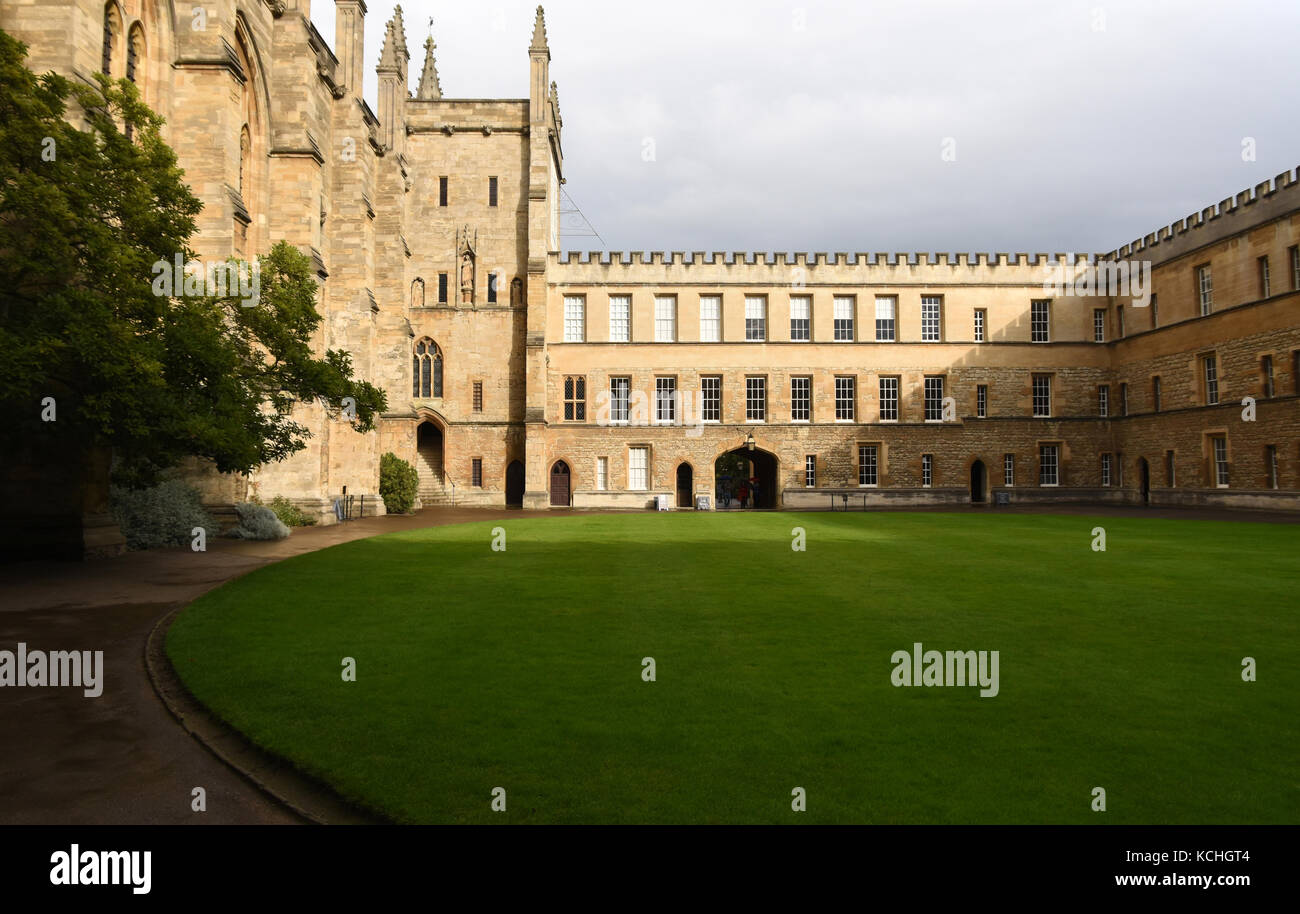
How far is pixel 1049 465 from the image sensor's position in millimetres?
40812

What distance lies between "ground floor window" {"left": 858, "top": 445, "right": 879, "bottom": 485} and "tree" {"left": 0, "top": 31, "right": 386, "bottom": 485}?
32.2 meters

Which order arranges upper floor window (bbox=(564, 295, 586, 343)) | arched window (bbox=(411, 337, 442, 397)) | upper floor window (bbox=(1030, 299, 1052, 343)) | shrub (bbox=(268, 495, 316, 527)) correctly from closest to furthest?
shrub (bbox=(268, 495, 316, 527)) → arched window (bbox=(411, 337, 442, 397)) → upper floor window (bbox=(564, 295, 586, 343)) → upper floor window (bbox=(1030, 299, 1052, 343))

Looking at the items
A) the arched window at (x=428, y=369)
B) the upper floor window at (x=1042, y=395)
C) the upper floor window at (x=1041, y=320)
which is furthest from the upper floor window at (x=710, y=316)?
the upper floor window at (x=1042, y=395)

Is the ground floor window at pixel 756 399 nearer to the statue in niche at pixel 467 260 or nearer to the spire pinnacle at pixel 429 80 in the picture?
the statue in niche at pixel 467 260

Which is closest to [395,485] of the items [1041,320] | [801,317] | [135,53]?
[135,53]

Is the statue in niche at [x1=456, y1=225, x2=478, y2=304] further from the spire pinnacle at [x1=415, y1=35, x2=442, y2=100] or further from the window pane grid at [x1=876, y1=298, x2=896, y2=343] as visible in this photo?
the window pane grid at [x1=876, y1=298, x2=896, y2=343]

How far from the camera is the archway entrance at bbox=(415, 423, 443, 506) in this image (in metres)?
39.4

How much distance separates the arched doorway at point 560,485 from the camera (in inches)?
1572

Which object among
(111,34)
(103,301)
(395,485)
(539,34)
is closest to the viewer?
(103,301)

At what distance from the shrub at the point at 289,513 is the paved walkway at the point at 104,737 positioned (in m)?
11.0

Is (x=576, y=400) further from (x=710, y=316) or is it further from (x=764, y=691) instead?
(x=764, y=691)

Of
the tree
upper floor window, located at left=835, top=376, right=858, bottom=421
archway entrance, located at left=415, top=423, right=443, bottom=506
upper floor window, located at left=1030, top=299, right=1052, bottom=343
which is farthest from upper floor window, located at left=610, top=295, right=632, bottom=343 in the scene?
the tree

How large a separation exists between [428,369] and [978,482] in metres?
30.9
